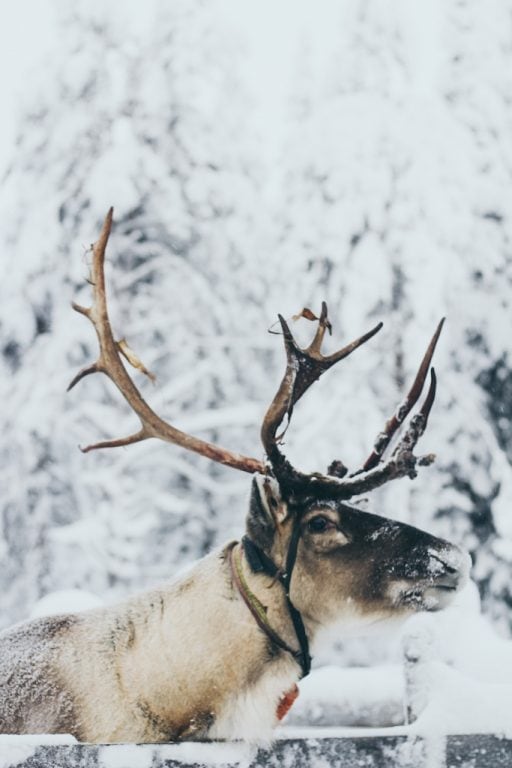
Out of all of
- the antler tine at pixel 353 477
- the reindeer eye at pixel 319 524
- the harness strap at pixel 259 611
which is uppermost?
the antler tine at pixel 353 477

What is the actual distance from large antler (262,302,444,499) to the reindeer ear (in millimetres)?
52

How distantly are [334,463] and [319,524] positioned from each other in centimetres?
27

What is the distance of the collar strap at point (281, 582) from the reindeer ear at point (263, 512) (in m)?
0.04

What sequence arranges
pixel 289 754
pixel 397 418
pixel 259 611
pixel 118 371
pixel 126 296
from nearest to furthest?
pixel 289 754, pixel 259 611, pixel 397 418, pixel 118 371, pixel 126 296

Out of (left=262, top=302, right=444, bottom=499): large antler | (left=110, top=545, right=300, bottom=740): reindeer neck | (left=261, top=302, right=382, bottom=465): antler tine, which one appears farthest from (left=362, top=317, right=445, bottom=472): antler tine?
(left=110, top=545, right=300, bottom=740): reindeer neck

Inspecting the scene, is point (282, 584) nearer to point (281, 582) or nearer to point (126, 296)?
point (281, 582)

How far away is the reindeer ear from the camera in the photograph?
342 centimetres

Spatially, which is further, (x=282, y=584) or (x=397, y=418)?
(x=397, y=418)

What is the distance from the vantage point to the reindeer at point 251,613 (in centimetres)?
324

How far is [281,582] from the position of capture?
135 inches

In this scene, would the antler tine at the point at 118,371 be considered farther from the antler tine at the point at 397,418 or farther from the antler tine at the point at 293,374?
the antler tine at the point at 397,418

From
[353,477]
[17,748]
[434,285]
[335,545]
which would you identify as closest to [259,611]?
[335,545]

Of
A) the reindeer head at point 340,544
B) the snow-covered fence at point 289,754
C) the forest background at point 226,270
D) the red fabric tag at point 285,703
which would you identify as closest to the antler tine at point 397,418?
the reindeer head at point 340,544

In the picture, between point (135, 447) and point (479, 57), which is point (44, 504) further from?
point (479, 57)
